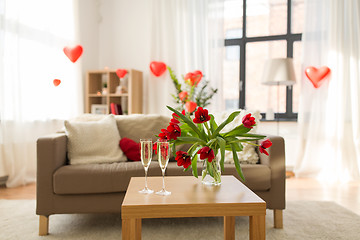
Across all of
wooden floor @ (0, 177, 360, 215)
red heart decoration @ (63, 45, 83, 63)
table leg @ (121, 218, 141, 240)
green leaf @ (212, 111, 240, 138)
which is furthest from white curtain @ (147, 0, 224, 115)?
table leg @ (121, 218, 141, 240)

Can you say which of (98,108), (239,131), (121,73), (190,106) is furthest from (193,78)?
(239,131)

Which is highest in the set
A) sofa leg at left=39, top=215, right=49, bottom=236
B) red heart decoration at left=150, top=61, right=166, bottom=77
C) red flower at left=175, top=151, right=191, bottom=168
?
red heart decoration at left=150, top=61, right=166, bottom=77

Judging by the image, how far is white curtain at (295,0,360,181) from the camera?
4.33 meters

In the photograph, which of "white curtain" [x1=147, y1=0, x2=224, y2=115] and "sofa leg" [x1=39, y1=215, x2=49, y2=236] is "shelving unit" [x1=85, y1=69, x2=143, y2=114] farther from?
"sofa leg" [x1=39, y1=215, x2=49, y2=236]

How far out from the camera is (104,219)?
2.59 m

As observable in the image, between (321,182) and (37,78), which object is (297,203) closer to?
(321,182)

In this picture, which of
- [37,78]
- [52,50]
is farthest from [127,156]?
[52,50]

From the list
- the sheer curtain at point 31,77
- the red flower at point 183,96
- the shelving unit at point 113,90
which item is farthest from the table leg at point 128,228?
the shelving unit at point 113,90

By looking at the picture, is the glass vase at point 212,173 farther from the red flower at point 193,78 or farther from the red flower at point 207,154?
the red flower at point 193,78

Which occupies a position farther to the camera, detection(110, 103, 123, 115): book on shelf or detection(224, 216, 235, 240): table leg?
detection(110, 103, 123, 115): book on shelf

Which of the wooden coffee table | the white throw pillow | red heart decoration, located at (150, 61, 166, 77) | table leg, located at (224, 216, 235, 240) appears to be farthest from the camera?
red heart decoration, located at (150, 61, 166, 77)

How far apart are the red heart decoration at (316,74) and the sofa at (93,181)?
2315mm

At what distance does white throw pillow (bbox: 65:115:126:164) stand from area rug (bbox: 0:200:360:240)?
0.45m

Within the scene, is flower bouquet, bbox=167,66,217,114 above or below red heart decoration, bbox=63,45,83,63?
below
